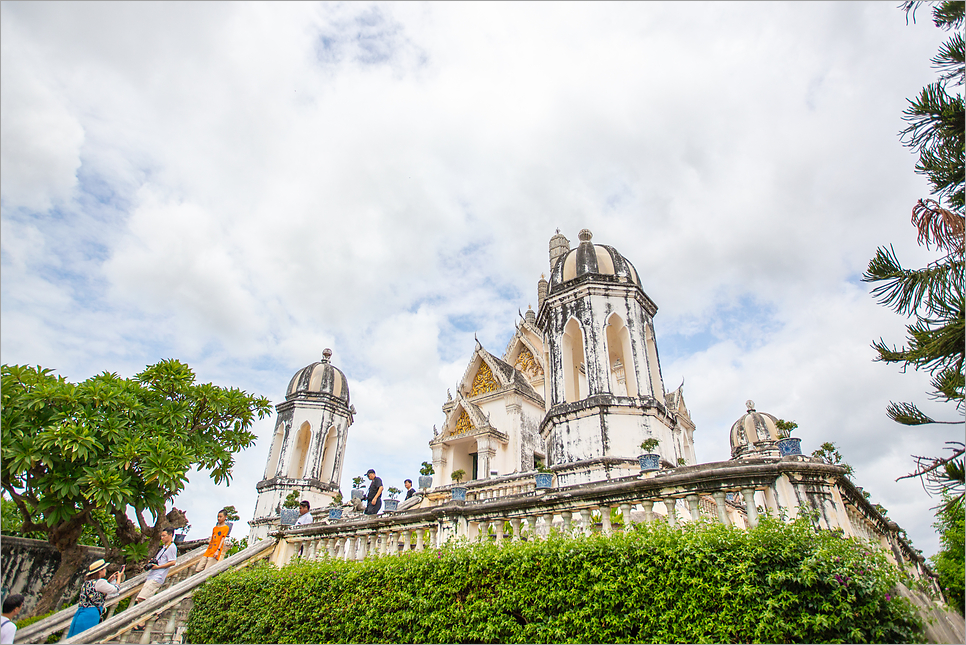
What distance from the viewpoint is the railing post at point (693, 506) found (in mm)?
5691

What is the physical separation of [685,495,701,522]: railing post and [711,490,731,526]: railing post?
217 millimetres

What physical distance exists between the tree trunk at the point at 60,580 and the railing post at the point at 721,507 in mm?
12580

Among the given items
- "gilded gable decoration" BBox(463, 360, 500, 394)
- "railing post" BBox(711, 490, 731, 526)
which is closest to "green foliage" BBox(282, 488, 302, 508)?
"gilded gable decoration" BBox(463, 360, 500, 394)

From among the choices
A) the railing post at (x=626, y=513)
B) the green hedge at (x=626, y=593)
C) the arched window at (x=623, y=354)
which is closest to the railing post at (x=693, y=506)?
the green hedge at (x=626, y=593)

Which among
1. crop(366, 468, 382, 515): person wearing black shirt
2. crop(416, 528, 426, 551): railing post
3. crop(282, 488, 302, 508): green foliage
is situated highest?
crop(282, 488, 302, 508): green foliage

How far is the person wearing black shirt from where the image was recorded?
11.8 meters

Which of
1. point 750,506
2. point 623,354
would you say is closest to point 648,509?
point 750,506

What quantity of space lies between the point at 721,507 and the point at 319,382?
2096 cm

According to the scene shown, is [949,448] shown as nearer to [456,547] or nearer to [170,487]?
[456,547]

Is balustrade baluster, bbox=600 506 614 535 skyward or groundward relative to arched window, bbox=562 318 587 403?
groundward

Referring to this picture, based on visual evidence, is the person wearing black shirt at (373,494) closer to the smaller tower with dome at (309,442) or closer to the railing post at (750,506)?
the railing post at (750,506)

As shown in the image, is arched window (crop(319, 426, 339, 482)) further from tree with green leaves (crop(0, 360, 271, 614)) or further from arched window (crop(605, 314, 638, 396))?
arched window (crop(605, 314, 638, 396))

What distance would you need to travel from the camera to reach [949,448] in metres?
5.18

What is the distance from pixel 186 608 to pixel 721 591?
28.3 feet
